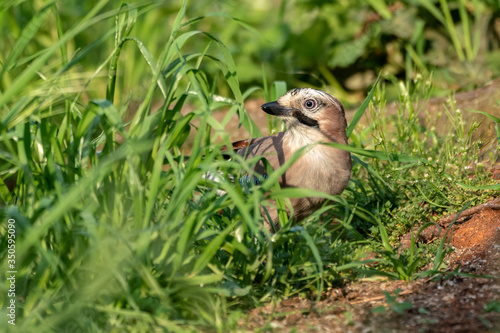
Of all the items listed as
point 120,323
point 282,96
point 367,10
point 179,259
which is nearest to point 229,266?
point 179,259

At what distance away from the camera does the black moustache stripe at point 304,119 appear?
3.74m

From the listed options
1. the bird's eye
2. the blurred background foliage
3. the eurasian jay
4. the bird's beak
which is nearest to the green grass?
the eurasian jay

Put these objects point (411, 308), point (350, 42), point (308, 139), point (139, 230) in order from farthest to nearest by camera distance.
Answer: point (350, 42)
point (308, 139)
point (411, 308)
point (139, 230)

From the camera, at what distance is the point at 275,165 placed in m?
3.67

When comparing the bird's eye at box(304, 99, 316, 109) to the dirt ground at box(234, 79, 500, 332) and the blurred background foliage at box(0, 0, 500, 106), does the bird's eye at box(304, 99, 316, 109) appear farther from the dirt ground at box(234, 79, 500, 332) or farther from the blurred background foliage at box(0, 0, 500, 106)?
the blurred background foliage at box(0, 0, 500, 106)

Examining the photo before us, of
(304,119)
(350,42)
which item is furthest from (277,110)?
(350,42)

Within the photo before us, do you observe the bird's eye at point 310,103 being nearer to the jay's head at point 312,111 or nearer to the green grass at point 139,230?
the jay's head at point 312,111

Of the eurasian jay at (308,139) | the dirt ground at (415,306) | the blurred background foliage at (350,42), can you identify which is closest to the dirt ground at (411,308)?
the dirt ground at (415,306)

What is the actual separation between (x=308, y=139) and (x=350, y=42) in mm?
3346

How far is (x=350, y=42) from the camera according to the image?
Result: 6.71 m

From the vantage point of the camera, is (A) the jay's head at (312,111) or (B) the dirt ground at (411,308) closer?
(B) the dirt ground at (411,308)

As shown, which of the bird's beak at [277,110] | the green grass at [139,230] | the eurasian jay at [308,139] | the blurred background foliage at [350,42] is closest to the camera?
the green grass at [139,230]

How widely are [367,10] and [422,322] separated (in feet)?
16.8

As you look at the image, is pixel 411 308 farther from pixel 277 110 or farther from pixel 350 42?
pixel 350 42
